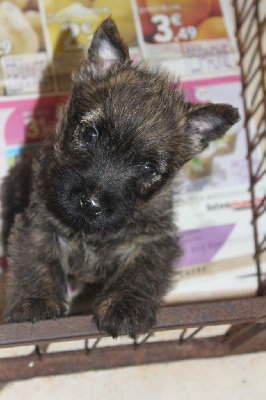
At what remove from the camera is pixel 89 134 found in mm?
1645

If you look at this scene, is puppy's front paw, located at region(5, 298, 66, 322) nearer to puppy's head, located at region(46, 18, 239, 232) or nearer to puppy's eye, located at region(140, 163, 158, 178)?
puppy's head, located at region(46, 18, 239, 232)

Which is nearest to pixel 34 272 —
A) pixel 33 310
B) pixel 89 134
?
pixel 33 310

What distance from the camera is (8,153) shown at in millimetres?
2514

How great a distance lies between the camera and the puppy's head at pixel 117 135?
158 centimetres

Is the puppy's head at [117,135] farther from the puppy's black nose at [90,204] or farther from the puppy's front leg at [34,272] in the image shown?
the puppy's front leg at [34,272]

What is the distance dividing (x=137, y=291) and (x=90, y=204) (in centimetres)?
46

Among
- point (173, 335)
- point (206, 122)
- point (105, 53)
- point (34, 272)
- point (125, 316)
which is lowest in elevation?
point (173, 335)

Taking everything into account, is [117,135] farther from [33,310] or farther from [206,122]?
[33,310]

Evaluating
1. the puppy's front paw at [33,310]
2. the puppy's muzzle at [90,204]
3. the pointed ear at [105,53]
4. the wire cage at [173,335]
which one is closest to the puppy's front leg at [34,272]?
the puppy's front paw at [33,310]

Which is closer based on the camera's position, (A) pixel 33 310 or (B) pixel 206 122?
(A) pixel 33 310

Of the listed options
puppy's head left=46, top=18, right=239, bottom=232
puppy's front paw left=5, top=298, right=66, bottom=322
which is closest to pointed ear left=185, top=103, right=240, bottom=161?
puppy's head left=46, top=18, right=239, bottom=232

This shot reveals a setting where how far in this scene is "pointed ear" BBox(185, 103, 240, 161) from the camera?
168 centimetres

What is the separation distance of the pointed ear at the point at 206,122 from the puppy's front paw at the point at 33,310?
74 cm

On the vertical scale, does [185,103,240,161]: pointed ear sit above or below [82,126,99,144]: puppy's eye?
below
